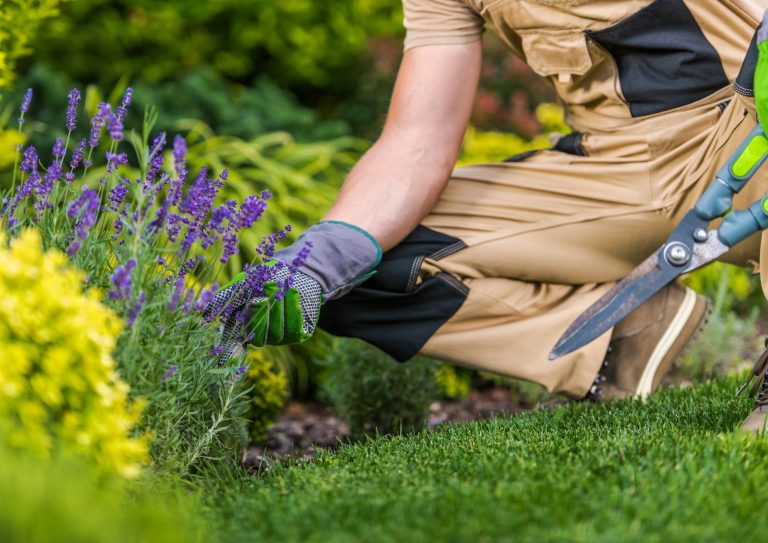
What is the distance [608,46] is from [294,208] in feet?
5.62

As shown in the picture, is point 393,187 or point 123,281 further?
point 393,187

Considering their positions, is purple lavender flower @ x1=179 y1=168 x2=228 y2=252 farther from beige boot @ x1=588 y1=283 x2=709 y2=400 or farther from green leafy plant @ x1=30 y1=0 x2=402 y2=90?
green leafy plant @ x1=30 y1=0 x2=402 y2=90

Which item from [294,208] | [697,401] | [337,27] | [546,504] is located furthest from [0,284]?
[337,27]

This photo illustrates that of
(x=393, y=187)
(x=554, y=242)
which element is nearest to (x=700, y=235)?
(x=554, y=242)

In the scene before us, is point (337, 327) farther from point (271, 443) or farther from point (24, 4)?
point (24, 4)

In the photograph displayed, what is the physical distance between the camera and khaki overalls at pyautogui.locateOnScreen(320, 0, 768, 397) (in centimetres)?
257

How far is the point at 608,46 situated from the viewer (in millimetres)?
2645

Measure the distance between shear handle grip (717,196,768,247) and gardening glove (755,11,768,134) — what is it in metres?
A: 0.18

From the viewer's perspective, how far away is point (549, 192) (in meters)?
2.77

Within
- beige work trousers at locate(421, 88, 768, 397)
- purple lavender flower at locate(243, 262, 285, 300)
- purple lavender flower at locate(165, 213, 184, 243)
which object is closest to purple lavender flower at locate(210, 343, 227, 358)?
purple lavender flower at locate(243, 262, 285, 300)

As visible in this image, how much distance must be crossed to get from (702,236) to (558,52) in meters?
0.72

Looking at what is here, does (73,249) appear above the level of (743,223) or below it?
above

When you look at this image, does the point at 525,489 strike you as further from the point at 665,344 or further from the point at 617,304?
the point at 665,344

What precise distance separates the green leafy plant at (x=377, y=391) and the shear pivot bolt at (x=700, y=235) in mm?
1029
